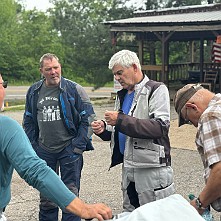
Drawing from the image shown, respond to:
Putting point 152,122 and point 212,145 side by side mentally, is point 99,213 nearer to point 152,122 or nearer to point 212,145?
point 212,145

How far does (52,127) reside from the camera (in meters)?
4.78

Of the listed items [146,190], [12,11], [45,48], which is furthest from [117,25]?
[12,11]

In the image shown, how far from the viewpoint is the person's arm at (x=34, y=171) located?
7.55 ft

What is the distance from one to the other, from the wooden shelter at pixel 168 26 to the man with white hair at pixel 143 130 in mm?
12307

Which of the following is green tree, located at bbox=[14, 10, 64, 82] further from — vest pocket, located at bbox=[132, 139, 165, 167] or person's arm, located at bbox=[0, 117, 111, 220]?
person's arm, located at bbox=[0, 117, 111, 220]

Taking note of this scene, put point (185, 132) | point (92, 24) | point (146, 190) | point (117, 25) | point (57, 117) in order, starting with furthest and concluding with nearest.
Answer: point (92, 24)
point (117, 25)
point (185, 132)
point (57, 117)
point (146, 190)

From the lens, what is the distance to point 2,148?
231cm

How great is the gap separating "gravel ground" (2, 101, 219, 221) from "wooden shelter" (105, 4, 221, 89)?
7.02m

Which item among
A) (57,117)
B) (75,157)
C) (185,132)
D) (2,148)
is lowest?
(185,132)

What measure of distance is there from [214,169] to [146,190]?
116cm

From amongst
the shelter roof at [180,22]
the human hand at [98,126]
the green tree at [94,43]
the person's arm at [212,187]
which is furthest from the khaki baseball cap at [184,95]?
the green tree at [94,43]

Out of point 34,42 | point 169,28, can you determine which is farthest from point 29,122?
point 34,42

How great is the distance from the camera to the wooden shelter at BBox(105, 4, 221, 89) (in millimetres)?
16000

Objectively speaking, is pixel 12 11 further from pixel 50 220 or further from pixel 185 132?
pixel 50 220
